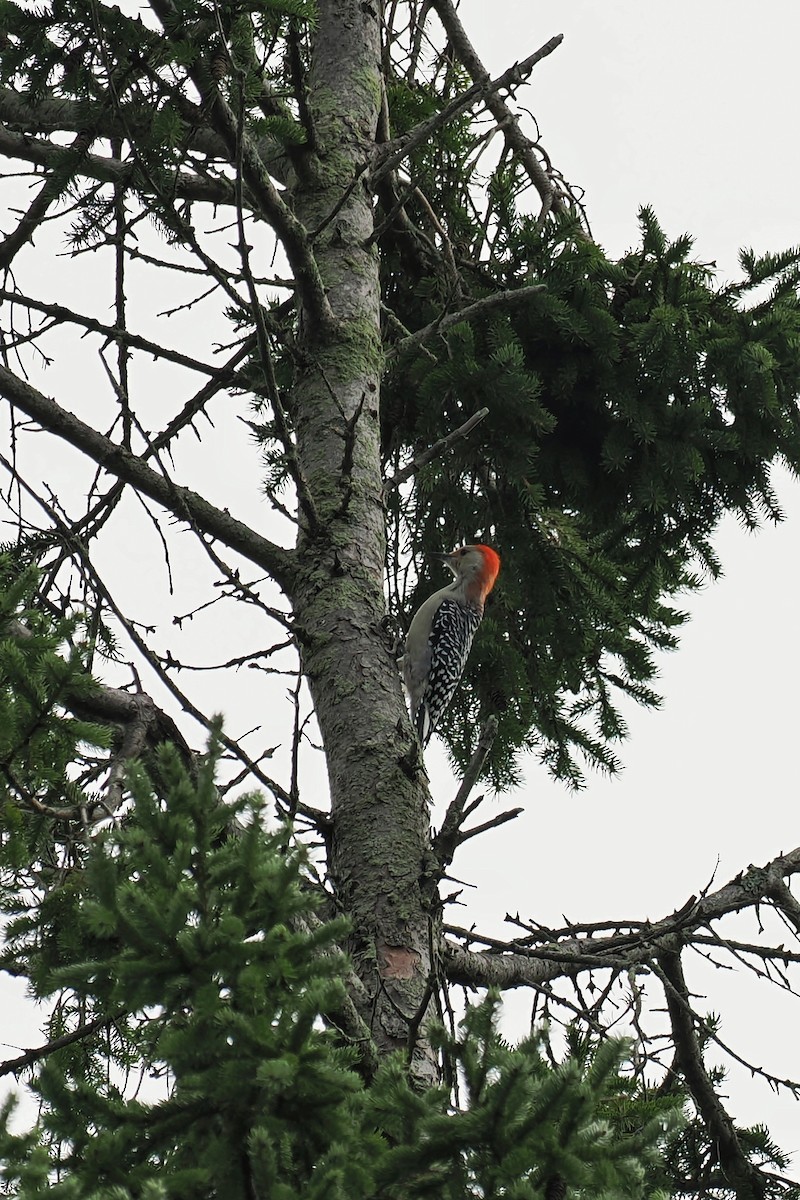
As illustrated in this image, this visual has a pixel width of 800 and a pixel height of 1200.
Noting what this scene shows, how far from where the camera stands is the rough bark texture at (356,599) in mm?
3146

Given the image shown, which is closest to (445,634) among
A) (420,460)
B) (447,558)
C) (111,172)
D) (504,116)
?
A: (447,558)

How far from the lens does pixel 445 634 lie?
6.26m

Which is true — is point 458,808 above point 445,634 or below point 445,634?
below

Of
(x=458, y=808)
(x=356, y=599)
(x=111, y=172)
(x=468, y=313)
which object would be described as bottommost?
Answer: (x=458, y=808)

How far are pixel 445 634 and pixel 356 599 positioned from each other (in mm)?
2514

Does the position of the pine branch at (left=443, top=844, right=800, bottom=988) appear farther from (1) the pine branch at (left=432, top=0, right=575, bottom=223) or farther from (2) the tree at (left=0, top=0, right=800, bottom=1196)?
(1) the pine branch at (left=432, top=0, right=575, bottom=223)

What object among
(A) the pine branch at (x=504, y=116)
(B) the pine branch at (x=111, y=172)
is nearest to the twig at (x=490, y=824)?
(B) the pine branch at (x=111, y=172)

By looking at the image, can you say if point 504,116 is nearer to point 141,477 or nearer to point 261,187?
point 261,187

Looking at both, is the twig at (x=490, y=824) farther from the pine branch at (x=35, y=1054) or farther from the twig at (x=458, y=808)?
the pine branch at (x=35, y=1054)

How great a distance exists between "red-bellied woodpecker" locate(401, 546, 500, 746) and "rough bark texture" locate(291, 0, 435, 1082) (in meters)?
1.58

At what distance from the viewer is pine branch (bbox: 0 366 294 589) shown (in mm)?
3926

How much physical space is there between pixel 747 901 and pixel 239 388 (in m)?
2.69

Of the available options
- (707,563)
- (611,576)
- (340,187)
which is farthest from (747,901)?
(340,187)

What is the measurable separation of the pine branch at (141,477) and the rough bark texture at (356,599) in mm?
105
